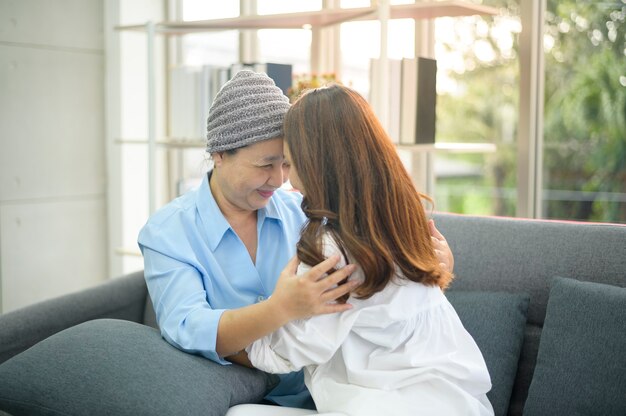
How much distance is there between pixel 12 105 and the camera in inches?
136

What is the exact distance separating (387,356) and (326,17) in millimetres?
1913

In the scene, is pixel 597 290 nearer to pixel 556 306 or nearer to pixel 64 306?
pixel 556 306

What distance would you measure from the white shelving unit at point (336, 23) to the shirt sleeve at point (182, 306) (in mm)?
1316

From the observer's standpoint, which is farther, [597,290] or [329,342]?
[597,290]

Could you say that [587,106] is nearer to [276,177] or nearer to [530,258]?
[530,258]

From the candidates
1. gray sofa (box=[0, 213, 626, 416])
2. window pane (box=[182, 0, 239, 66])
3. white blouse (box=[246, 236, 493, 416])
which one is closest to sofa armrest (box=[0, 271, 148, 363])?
gray sofa (box=[0, 213, 626, 416])

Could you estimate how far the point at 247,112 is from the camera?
62.9 inches

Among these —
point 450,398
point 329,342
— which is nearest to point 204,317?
point 329,342

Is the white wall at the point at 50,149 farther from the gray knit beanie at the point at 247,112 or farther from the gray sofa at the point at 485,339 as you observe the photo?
the gray knit beanie at the point at 247,112

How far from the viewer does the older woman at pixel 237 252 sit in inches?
55.2

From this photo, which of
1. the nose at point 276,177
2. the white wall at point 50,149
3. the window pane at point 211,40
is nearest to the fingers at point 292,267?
the nose at point 276,177

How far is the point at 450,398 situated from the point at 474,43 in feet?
8.02

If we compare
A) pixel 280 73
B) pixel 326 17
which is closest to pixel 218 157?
pixel 280 73

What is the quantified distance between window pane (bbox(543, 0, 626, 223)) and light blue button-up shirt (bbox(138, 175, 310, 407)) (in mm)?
1703
